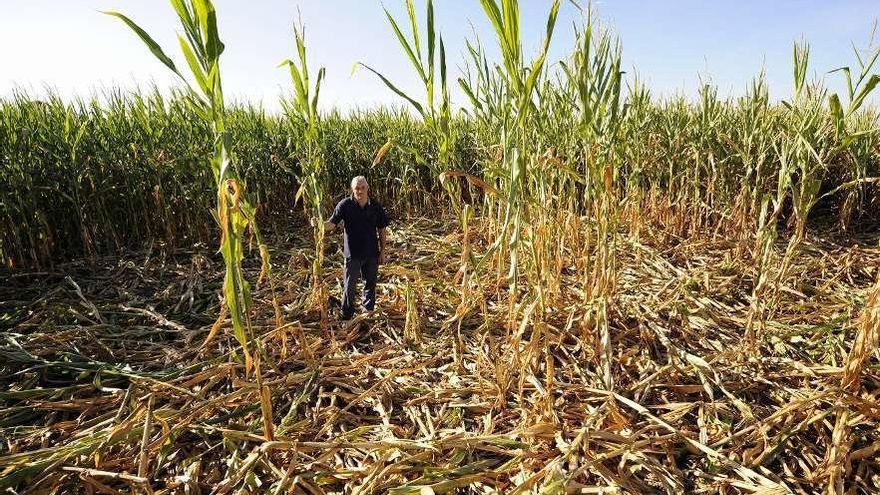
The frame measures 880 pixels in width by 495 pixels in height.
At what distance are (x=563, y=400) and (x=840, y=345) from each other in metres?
1.51

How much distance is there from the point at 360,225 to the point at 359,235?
0.07 meters

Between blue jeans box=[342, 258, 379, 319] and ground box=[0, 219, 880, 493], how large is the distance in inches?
4.1

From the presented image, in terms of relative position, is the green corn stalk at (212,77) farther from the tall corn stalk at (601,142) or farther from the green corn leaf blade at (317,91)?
the tall corn stalk at (601,142)

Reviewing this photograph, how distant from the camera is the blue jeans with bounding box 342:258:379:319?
287 cm

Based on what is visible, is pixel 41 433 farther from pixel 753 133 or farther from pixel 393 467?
pixel 753 133

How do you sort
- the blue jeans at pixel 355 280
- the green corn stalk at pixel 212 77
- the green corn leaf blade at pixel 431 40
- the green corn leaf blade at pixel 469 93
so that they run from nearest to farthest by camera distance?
1. the green corn stalk at pixel 212 77
2. the green corn leaf blade at pixel 431 40
3. the green corn leaf blade at pixel 469 93
4. the blue jeans at pixel 355 280

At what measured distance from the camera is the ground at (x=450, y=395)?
165 centimetres

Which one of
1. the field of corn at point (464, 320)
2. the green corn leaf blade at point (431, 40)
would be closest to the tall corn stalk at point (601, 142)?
the field of corn at point (464, 320)

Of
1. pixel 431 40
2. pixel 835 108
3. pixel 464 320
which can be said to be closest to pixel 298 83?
pixel 431 40

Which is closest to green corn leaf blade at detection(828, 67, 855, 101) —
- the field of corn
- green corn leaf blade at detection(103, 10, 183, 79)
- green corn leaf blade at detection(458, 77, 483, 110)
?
the field of corn

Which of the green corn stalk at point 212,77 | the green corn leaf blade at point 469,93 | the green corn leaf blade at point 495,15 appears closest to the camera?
the green corn stalk at point 212,77

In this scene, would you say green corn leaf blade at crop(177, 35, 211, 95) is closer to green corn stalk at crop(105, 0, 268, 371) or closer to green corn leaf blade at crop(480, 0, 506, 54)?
green corn stalk at crop(105, 0, 268, 371)

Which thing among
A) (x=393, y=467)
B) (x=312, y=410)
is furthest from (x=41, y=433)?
(x=393, y=467)

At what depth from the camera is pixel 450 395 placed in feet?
6.94
